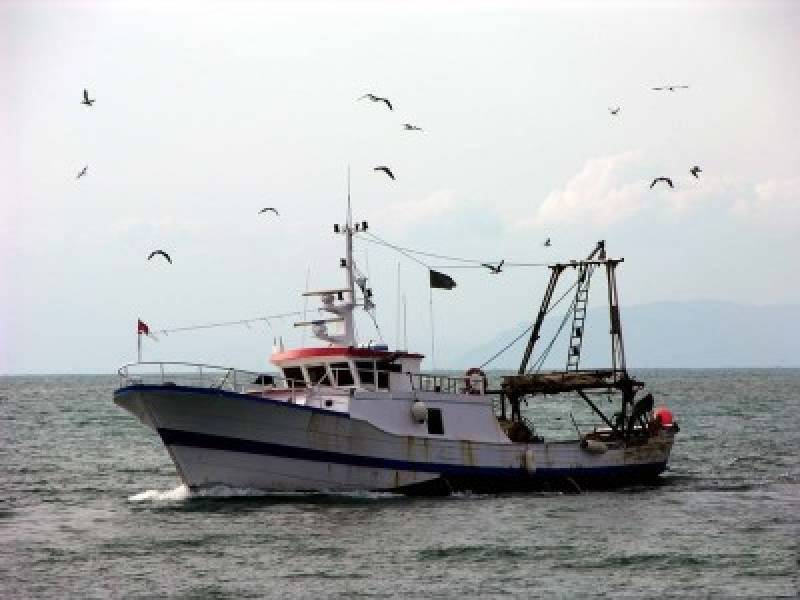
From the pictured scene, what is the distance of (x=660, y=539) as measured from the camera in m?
31.7

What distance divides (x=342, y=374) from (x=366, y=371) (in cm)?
71

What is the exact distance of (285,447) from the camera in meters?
35.0

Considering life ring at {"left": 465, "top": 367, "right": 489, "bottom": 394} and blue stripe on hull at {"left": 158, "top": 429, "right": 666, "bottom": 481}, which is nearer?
blue stripe on hull at {"left": 158, "top": 429, "right": 666, "bottom": 481}

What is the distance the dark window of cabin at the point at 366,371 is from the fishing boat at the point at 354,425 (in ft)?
0.09

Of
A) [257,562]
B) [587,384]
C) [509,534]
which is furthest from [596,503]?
[257,562]

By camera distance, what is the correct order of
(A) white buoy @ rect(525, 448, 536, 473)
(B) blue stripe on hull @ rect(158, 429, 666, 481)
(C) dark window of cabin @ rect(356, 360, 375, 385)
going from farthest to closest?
1. (A) white buoy @ rect(525, 448, 536, 473)
2. (C) dark window of cabin @ rect(356, 360, 375, 385)
3. (B) blue stripe on hull @ rect(158, 429, 666, 481)

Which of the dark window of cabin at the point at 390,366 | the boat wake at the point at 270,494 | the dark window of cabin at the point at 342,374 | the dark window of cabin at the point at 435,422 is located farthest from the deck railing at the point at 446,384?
the boat wake at the point at 270,494

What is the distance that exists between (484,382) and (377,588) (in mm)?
14255

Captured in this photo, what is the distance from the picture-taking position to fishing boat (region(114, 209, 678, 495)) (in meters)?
34.8

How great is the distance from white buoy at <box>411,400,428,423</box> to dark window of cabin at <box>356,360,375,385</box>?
145cm

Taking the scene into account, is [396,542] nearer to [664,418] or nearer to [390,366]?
[390,366]

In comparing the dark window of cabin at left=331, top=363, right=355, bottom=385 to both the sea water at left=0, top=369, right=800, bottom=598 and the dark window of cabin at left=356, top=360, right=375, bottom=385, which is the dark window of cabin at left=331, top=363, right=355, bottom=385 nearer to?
the dark window of cabin at left=356, top=360, right=375, bottom=385

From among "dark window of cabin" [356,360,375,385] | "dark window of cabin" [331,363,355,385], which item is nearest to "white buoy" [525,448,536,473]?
"dark window of cabin" [356,360,375,385]

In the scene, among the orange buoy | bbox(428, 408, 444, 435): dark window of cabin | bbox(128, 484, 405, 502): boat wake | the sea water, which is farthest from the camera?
the orange buoy
